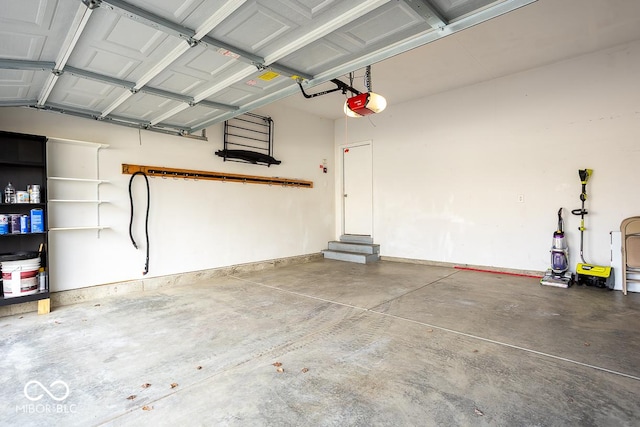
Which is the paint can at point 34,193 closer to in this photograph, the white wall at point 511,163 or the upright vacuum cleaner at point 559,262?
the white wall at point 511,163

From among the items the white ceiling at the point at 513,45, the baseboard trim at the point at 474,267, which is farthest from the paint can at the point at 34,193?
the baseboard trim at the point at 474,267

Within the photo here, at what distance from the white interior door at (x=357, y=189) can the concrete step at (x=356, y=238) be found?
0.33 ft

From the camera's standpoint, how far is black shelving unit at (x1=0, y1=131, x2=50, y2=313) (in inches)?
139

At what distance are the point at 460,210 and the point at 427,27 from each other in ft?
14.8

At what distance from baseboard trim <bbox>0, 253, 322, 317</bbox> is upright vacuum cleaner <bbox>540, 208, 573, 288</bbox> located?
4704mm

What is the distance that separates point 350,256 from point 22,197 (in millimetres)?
5436

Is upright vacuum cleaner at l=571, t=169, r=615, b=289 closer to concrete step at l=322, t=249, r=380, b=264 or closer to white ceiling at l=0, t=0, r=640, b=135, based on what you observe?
white ceiling at l=0, t=0, r=640, b=135

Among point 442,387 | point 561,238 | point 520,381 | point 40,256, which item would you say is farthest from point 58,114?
point 561,238

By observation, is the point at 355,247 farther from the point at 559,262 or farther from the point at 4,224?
the point at 4,224

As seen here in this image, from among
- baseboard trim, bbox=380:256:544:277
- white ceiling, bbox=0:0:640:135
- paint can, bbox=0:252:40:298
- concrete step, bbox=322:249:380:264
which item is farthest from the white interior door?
paint can, bbox=0:252:40:298

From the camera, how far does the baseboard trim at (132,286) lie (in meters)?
3.70

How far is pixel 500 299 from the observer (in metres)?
3.97

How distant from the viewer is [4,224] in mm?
3410

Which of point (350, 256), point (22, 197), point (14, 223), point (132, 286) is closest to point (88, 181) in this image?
point (22, 197)
